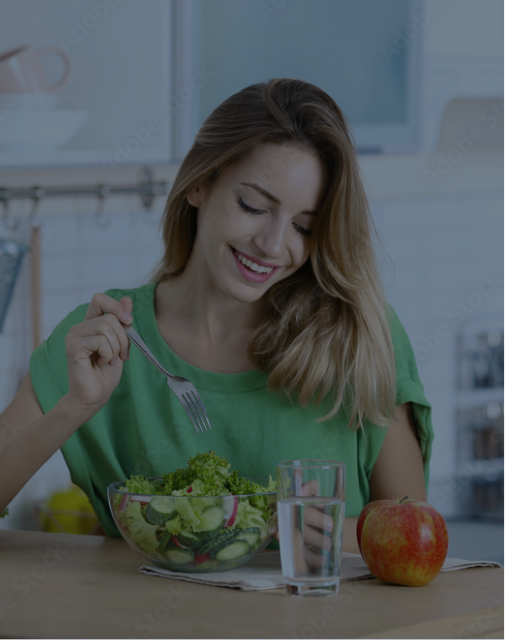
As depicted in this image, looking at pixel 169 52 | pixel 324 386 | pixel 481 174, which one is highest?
pixel 169 52

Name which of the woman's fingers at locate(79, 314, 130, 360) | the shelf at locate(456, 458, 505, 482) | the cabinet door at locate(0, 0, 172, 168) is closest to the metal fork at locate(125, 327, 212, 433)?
the woman's fingers at locate(79, 314, 130, 360)

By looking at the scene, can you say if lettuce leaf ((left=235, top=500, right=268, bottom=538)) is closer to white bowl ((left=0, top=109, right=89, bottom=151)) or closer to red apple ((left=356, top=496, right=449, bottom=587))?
red apple ((left=356, top=496, right=449, bottom=587))

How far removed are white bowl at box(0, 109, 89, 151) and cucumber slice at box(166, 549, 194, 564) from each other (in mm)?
1357

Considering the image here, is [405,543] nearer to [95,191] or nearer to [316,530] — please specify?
[316,530]

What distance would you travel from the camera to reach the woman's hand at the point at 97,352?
4.13ft

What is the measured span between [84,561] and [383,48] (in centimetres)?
183

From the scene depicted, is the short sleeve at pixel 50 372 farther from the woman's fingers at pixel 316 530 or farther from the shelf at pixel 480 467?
the shelf at pixel 480 467

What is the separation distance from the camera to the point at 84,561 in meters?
1.17

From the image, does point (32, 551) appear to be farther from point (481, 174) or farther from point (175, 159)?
point (481, 174)

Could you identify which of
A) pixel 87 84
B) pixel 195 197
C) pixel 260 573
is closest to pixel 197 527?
pixel 260 573

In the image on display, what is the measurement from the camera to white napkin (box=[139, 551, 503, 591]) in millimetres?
1020

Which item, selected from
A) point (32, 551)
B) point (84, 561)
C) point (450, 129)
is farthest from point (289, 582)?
point (450, 129)

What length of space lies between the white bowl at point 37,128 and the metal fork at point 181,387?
1.00 m

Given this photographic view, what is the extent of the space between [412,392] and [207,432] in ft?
1.13
